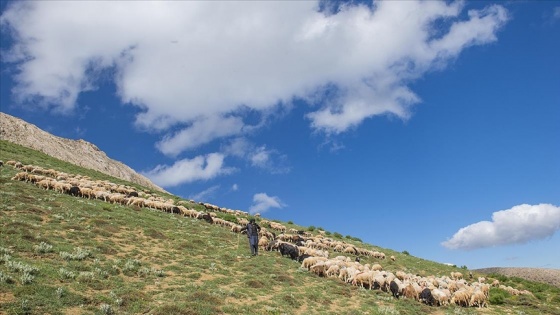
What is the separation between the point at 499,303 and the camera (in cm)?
2791

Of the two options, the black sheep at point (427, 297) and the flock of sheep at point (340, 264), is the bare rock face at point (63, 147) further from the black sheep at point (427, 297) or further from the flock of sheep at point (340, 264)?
the black sheep at point (427, 297)

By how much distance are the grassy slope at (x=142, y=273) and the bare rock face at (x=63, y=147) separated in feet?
213

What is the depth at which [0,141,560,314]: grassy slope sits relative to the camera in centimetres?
1611

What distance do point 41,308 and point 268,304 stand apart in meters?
9.57

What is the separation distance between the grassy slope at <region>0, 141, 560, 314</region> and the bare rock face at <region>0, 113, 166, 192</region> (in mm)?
64880

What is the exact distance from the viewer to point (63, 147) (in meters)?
105

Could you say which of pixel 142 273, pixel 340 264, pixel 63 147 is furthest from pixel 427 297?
pixel 63 147

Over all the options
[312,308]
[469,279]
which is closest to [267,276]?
[312,308]

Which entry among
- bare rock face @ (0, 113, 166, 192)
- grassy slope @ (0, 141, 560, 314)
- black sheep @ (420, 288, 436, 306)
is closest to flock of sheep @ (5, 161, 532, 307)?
black sheep @ (420, 288, 436, 306)

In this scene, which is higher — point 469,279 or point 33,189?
point 33,189

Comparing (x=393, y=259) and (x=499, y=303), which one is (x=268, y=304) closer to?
(x=499, y=303)

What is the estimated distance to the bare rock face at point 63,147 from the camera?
91062 millimetres

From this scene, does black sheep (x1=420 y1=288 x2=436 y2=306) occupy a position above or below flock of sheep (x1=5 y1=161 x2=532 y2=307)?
below

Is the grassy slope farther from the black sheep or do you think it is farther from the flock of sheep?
the flock of sheep
